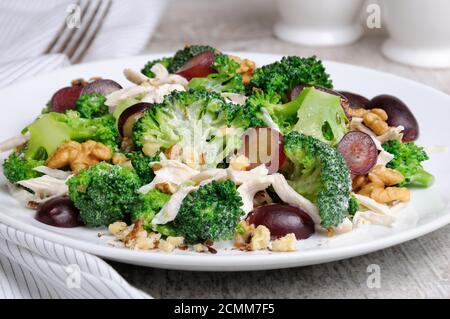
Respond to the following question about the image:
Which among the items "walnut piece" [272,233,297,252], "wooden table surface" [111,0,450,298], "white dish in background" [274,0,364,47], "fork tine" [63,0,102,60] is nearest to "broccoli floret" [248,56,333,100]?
"wooden table surface" [111,0,450,298]

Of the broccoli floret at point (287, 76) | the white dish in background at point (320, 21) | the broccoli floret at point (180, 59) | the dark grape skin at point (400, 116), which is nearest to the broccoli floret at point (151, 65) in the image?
the broccoli floret at point (180, 59)

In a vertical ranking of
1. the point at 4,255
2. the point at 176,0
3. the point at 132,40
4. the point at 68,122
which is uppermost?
the point at 68,122

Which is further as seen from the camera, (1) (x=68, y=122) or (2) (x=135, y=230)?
(1) (x=68, y=122)

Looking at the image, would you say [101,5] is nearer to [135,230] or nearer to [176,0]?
[176,0]

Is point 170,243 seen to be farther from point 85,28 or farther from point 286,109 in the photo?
point 85,28

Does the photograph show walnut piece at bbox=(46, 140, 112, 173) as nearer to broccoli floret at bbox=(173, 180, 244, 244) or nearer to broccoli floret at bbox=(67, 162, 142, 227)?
broccoli floret at bbox=(67, 162, 142, 227)

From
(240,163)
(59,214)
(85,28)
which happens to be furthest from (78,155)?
(85,28)
